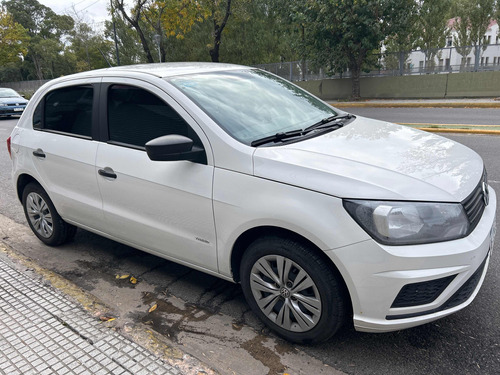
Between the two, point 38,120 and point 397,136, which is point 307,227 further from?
point 38,120

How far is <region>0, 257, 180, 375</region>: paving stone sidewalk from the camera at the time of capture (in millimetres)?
2404

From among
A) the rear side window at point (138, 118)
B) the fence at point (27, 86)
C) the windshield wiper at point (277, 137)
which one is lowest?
the windshield wiper at point (277, 137)

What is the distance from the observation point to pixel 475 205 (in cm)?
243

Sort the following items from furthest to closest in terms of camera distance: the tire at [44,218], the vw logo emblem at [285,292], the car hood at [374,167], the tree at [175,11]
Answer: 1. the tree at [175,11]
2. the tire at [44,218]
3. the vw logo emblem at [285,292]
4. the car hood at [374,167]

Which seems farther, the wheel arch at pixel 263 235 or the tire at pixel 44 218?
the tire at pixel 44 218

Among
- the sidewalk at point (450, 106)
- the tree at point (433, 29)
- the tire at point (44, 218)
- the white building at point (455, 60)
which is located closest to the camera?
the tire at point (44, 218)

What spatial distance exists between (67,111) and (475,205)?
3421 mm

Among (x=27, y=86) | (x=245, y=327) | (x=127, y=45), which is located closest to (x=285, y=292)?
(x=245, y=327)

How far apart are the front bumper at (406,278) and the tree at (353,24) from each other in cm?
1704

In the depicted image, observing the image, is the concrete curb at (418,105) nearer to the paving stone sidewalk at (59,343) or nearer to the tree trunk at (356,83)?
the tree trunk at (356,83)

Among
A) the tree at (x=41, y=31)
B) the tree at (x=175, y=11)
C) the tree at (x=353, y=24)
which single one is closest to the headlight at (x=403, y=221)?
the tree at (x=353, y=24)

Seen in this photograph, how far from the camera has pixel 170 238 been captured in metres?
3.04

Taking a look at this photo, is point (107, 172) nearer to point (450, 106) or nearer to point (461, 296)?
point (461, 296)

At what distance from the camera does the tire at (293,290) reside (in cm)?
233
